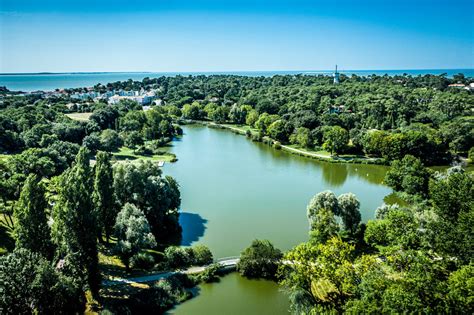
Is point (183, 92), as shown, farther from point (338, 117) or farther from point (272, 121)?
point (338, 117)

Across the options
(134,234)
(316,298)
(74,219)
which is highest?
(74,219)

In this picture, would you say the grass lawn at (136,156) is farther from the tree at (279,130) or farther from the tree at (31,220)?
the tree at (31,220)

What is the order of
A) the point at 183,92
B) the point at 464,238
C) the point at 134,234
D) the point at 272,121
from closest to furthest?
1. the point at 464,238
2. the point at 134,234
3. the point at 272,121
4. the point at 183,92

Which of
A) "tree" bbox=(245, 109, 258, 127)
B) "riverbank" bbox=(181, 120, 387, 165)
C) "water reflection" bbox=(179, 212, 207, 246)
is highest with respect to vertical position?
"tree" bbox=(245, 109, 258, 127)

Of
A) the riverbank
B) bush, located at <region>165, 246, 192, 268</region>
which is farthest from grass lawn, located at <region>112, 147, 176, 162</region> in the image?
bush, located at <region>165, 246, 192, 268</region>

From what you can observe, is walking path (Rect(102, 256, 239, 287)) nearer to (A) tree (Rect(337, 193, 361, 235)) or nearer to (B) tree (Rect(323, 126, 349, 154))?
(A) tree (Rect(337, 193, 361, 235))

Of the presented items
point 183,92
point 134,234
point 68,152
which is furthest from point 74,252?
point 183,92
